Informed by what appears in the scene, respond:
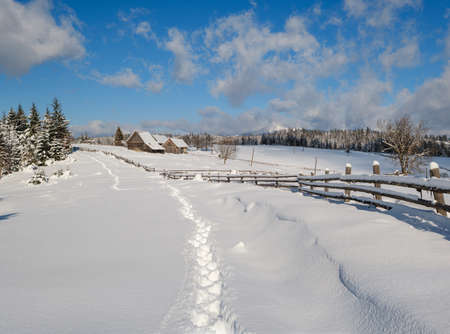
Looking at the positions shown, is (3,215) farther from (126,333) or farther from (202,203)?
(126,333)

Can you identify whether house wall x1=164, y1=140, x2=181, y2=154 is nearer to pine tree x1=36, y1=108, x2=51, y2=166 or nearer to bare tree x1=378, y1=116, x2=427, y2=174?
pine tree x1=36, y1=108, x2=51, y2=166

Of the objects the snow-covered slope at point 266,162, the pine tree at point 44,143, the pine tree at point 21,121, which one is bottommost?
the snow-covered slope at point 266,162

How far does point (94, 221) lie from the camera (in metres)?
7.44

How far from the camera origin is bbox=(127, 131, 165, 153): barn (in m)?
72.2

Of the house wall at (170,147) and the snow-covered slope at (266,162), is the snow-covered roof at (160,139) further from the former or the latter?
the snow-covered slope at (266,162)

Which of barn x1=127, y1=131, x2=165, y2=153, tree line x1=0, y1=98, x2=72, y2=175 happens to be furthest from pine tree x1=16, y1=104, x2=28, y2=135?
barn x1=127, y1=131, x2=165, y2=153

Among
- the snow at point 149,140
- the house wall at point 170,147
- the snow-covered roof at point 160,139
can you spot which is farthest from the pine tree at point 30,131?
the house wall at point 170,147

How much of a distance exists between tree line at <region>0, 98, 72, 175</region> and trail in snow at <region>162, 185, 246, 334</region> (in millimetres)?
47299

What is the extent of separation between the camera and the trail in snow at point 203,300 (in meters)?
2.91

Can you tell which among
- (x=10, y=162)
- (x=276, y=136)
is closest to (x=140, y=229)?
(x=10, y=162)

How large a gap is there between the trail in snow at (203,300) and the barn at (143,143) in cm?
7065

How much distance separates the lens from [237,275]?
13.9 ft

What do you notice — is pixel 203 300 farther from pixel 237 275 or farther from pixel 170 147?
pixel 170 147

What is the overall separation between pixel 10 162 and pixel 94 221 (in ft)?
168
